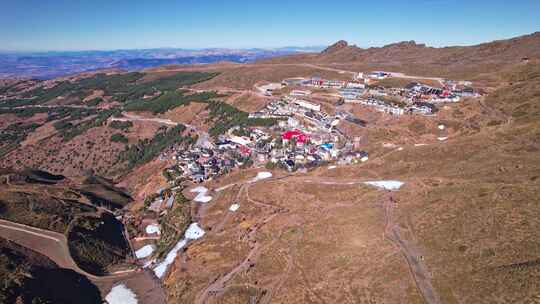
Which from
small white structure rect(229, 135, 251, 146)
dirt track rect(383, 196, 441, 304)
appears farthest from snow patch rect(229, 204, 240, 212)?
small white structure rect(229, 135, 251, 146)

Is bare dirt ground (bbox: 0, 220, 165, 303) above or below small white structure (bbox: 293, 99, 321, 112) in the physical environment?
below

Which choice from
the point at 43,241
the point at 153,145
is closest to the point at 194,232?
the point at 43,241

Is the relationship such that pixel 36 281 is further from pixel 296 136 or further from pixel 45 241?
pixel 296 136

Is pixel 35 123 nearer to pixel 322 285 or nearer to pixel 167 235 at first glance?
pixel 167 235

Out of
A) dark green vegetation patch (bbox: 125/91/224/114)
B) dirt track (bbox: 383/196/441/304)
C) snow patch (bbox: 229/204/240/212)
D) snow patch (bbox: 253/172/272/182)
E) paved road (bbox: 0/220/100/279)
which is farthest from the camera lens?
dark green vegetation patch (bbox: 125/91/224/114)

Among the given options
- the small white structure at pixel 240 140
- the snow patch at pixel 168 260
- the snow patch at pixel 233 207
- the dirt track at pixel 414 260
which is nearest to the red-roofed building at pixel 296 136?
the small white structure at pixel 240 140

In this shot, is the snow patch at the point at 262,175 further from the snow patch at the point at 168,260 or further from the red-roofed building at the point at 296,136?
the snow patch at the point at 168,260

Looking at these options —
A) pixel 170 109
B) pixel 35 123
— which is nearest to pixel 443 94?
pixel 170 109

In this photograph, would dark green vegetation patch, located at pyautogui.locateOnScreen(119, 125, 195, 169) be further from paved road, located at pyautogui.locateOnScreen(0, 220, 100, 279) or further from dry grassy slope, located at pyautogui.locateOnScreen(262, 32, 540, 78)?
dry grassy slope, located at pyautogui.locateOnScreen(262, 32, 540, 78)
